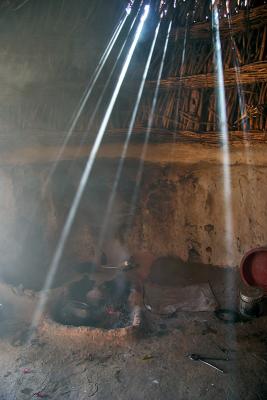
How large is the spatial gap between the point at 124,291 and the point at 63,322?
1.26 m

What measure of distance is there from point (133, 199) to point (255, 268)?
271 centimetres

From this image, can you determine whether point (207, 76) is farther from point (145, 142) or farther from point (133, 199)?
point (133, 199)

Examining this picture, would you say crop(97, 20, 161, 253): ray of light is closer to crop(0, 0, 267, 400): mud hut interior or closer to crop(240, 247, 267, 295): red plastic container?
crop(0, 0, 267, 400): mud hut interior

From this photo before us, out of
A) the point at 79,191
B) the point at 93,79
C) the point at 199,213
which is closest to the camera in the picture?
the point at 93,79

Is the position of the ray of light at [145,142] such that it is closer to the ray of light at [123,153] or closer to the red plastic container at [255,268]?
the ray of light at [123,153]

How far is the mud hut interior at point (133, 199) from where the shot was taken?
4.69 m

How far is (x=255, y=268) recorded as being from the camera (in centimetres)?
555

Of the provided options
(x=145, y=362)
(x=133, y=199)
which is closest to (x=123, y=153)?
(x=133, y=199)

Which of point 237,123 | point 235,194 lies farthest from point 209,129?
point 235,194

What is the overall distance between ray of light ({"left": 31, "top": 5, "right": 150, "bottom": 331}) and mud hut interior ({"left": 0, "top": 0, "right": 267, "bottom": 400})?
0.09ft

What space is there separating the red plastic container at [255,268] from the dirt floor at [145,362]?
1.63ft

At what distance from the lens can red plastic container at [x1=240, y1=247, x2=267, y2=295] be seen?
5.48 m

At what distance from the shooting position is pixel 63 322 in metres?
5.57

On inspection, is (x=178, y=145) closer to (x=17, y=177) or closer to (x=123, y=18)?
(x=123, y=18)
